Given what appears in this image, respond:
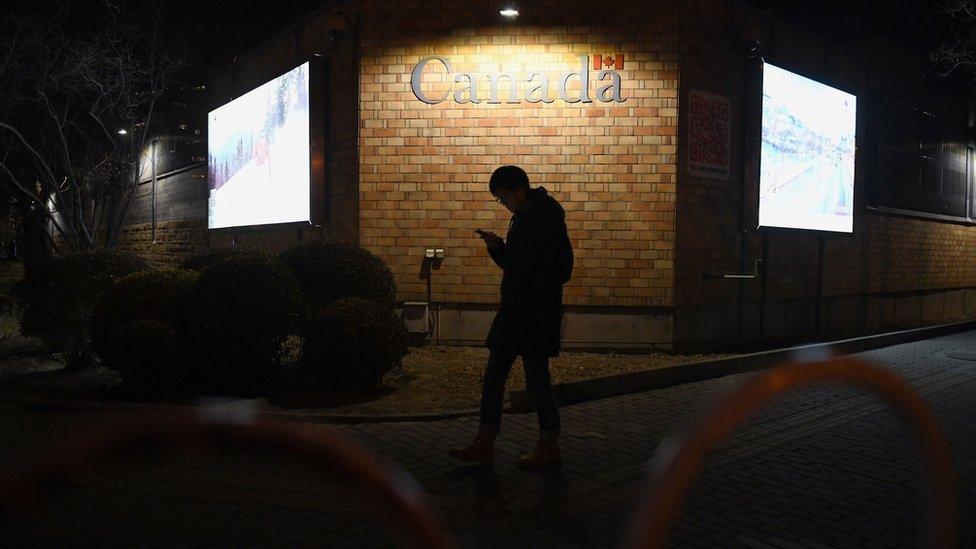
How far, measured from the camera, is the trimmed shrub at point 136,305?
6977 millimetres

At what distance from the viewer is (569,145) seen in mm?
9836

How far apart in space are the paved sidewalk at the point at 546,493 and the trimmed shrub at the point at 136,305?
2.97ft

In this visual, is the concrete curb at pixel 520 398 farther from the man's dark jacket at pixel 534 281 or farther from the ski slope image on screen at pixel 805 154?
the ski slope image on screen at pixel 805 154

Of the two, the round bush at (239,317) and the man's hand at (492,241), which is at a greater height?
the man's hand at (492,241)

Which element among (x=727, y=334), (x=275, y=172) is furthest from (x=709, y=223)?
(x=275, y=172)

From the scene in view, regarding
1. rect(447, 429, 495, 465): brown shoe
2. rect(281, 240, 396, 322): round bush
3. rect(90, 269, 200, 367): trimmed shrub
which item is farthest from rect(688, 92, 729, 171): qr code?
rect(90, 269, 200, 367): trimmed shrub

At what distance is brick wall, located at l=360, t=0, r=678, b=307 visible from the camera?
9.83 m

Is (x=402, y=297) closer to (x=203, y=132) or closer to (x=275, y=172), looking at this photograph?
Result: (x=275, y=172)

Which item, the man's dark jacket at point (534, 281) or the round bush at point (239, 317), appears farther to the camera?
the round bush at point (239, 317)

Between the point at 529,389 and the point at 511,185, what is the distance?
1.46 m

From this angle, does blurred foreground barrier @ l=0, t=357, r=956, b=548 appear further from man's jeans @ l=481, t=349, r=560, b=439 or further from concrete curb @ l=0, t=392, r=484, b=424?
concrete curb @ l=0, t=392, r=484, b=424

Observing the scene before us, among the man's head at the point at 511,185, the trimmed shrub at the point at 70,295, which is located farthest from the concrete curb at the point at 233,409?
the man's head at the point at 511,185

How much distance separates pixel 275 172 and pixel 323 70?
255 centimetres

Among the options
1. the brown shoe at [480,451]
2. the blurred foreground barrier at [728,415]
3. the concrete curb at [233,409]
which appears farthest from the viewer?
the concrete curb at [233,409]
